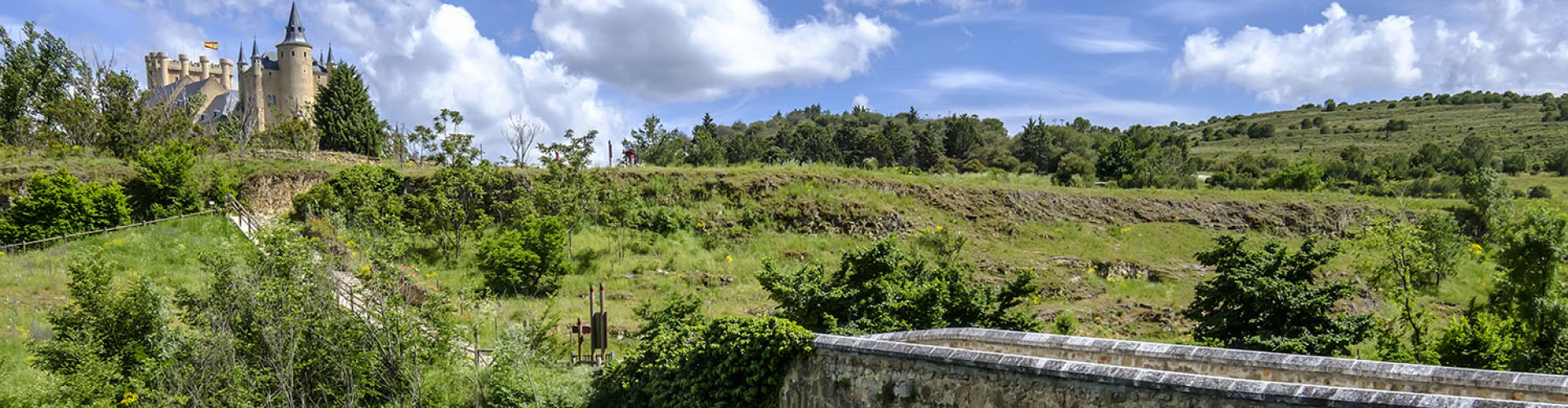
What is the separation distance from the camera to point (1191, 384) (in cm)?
756

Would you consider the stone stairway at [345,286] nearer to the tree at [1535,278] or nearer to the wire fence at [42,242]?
the wire fence at [42,242]

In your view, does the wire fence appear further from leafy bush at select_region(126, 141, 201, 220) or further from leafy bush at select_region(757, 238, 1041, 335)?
leafy bush at select_region(757, 238, 1041, 335)

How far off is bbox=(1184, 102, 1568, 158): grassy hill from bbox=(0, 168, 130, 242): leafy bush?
6329 centimetres

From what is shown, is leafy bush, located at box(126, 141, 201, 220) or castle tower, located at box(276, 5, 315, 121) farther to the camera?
castle tower, located at box(276, 5, 315, 121)

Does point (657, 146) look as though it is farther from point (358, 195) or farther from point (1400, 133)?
point (1400, 133)

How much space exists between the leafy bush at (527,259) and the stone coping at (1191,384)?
15096mm

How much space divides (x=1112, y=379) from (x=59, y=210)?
2859cm

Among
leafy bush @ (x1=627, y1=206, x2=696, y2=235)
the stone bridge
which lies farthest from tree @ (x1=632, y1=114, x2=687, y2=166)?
the stone bridge

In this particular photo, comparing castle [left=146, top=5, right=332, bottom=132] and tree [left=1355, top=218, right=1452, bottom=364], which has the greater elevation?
castle [left=146, top=5, right=332, bottom=132]

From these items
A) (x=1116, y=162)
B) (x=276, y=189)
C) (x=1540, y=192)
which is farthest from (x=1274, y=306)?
(x=1540, y=192)

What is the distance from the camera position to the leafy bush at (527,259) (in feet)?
77.6

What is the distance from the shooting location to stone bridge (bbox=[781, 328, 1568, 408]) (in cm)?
726

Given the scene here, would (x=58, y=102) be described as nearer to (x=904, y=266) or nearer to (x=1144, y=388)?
(x=904, y=266)

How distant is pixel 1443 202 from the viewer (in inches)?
1460
